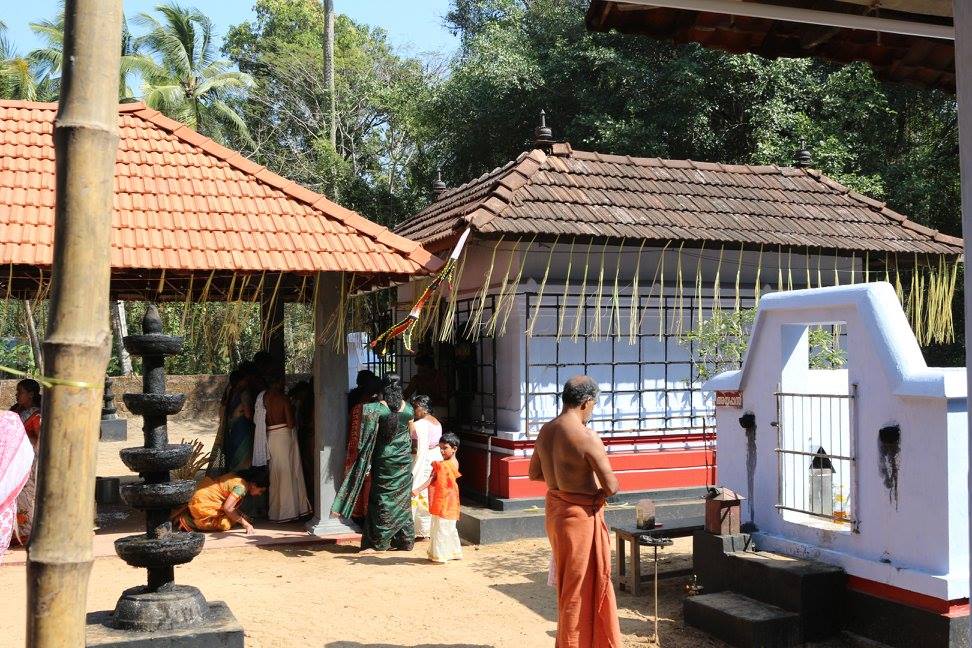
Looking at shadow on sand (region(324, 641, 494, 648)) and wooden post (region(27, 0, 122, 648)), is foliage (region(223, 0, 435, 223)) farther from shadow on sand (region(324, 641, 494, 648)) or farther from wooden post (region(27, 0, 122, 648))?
wooden post (region(27, 0, 122, 648))

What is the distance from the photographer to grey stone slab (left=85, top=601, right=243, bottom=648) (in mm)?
4602

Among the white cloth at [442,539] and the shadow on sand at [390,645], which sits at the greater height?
the white cloth at [442,539]

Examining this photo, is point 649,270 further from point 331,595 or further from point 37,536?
point 37,536

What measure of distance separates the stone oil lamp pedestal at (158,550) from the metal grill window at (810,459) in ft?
13.0

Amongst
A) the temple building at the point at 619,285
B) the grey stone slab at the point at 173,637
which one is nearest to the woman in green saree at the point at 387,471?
the temple building at the point at 619,285

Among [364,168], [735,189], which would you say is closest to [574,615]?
[735,189]

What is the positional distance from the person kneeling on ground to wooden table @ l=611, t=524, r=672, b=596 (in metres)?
4.00

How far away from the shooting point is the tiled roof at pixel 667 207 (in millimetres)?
9680

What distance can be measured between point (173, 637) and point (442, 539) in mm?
3804

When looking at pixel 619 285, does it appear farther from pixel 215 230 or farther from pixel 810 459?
pixel 215 230

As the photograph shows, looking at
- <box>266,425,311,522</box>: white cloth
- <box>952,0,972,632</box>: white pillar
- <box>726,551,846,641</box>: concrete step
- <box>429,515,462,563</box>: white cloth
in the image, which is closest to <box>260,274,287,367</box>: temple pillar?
<box>266,425,311,522</box>: white cloth

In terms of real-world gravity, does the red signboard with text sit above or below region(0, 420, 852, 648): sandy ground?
above

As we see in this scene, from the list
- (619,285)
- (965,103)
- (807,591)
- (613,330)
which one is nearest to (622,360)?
(613,330)

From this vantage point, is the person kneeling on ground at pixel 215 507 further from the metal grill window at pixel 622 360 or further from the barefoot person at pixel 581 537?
the barefoot person at pixel 581 537
